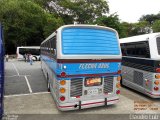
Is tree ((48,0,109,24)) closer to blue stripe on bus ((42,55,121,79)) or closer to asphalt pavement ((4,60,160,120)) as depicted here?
asphalt pavement ((4,60,160,120))

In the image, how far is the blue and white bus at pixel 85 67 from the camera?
702cm

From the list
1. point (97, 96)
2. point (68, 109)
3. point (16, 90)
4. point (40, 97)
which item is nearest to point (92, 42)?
point (97, 96)

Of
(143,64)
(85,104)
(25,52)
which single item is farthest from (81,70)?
(25,52)

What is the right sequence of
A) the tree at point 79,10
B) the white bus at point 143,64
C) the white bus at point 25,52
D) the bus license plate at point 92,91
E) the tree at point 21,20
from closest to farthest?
the bus license plate at point 92,91 < the white bus at point 143,64 < the white bus at point 25,52 < the tree at point 21,20 < the tree at point 79,10

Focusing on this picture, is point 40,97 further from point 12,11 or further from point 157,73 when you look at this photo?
point 12,11

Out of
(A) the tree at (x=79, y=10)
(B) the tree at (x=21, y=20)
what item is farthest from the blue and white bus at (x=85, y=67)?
(A) the tree at (x=79, y=10)

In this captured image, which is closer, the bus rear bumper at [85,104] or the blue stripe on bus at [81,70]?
the blue stripe on bus at [81,70]

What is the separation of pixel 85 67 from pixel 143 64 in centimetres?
327

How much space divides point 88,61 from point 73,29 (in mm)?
1226

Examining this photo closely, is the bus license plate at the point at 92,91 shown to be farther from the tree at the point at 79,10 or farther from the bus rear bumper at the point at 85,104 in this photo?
the tree at the point at 79,10

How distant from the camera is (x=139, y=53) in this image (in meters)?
9.72

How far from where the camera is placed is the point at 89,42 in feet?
24.5

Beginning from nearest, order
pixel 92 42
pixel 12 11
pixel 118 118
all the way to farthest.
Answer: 1. pixel 118 118
2. pixel 92 42
3. pixel 12 11

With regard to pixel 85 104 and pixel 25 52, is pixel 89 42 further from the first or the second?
pixel 25 52
